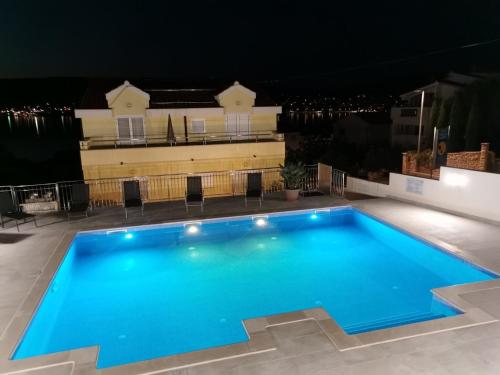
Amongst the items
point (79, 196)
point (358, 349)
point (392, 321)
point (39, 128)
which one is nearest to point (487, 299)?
point (392, 321)

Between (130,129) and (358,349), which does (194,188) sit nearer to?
(130,129)

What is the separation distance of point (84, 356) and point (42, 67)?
38794 mm

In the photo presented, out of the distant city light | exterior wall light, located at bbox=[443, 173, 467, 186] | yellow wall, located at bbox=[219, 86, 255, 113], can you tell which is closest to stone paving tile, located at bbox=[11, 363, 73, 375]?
the distant city light

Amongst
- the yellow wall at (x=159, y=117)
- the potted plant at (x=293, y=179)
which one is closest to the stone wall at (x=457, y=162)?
the potted plant at (x=293, y=179)

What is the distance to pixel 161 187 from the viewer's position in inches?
627

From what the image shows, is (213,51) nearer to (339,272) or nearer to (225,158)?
(225,158)

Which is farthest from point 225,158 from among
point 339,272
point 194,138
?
point 339,272

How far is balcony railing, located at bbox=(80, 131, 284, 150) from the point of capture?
16406 mm

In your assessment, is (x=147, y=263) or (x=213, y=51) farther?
(x=213, y=51)

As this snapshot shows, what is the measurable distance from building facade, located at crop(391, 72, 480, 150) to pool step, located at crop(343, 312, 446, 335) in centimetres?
2605

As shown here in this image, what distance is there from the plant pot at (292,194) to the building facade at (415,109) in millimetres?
20770

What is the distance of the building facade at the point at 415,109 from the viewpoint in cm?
3055

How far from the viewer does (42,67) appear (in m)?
36.4

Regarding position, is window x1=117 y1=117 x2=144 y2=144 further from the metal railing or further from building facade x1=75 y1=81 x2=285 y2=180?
the metal railing
